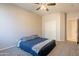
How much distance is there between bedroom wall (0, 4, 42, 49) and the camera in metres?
1.82

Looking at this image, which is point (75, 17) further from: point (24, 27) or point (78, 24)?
point (24, 27)

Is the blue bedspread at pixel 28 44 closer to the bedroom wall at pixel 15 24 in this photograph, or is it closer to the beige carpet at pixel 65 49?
the bedroom wall at pixel 15 24

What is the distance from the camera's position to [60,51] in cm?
192

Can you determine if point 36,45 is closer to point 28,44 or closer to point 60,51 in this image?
point 28,44

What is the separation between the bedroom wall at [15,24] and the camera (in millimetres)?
1823

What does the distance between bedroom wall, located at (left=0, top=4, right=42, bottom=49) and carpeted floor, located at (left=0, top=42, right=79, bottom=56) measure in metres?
0.11

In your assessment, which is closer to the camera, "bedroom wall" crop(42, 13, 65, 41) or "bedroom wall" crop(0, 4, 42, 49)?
"bedroom wall" crop(0, 4, 42, 49)

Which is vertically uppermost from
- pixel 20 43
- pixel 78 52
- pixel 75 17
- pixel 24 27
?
pixel 75 17

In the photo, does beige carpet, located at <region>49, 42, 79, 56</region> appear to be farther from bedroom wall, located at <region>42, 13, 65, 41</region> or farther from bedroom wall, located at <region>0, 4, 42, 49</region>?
bedroom wall, located at <region>0, 4, 42, 49</region>

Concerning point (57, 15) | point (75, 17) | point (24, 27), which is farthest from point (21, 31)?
point (75, 17)

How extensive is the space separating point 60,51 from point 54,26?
1.59ft

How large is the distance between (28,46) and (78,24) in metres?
1.02

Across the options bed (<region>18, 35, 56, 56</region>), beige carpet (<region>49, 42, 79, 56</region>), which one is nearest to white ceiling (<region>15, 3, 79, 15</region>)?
bed (<region>18, 35, 56, 56</region>)

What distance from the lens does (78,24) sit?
6.74 feet
